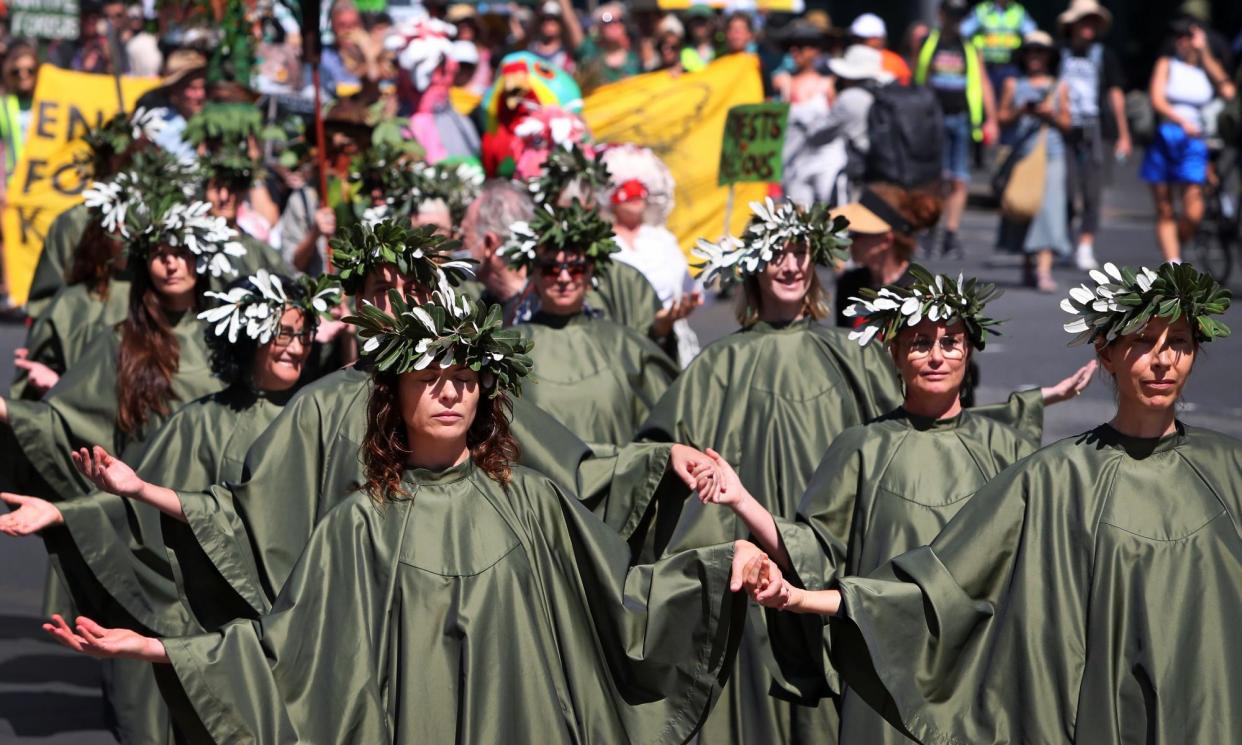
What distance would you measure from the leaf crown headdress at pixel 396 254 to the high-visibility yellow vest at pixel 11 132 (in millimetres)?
11163

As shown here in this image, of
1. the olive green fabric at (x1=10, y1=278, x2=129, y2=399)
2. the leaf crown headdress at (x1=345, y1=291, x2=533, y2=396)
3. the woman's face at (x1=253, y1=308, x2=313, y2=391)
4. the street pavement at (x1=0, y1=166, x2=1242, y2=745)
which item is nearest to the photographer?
the leaf crown headdress at (x1=345, y1=291, x2=533, y2=396)

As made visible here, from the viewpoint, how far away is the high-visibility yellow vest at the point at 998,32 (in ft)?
72.0

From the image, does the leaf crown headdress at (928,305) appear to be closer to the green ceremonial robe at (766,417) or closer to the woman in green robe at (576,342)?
the green ceremonial robe at (766,417)

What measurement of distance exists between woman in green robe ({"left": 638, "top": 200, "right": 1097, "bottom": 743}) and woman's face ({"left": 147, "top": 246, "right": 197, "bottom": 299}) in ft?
6.01

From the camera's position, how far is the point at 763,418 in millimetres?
7320

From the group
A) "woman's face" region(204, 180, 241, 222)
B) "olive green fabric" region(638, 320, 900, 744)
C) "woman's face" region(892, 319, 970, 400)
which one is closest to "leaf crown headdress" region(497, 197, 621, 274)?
"olive green fabric" region(638, 320, 900, 744)

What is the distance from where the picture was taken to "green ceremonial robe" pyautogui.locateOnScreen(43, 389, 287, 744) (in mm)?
6891

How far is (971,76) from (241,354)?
13219mm

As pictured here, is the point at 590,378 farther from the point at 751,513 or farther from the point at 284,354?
the point at 751,513

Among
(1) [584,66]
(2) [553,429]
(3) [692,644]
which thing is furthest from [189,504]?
(1) [584,66]

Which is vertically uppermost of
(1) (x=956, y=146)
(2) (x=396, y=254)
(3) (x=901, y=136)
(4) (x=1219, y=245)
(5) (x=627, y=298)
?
(2) (x=396, y=254)

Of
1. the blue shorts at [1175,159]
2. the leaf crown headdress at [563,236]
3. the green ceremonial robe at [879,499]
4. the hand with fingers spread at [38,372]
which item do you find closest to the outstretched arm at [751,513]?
the green ceremonial robe at [879,499]

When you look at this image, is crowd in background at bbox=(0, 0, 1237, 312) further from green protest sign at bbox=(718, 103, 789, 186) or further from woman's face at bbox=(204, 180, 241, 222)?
woman's face at bbox=(204, 180, 241, 222)

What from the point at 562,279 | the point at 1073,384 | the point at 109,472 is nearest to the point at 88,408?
the point at 562,279
